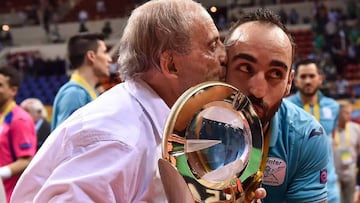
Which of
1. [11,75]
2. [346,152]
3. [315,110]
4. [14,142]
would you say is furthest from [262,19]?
[346,152]

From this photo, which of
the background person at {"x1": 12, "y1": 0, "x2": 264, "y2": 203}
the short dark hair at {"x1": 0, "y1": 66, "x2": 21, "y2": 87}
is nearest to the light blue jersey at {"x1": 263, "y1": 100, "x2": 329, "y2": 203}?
the background person at {"x1": 12, "y1": 0, "x2": 264, "y2": 203}

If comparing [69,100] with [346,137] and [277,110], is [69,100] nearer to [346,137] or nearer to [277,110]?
[277,110]

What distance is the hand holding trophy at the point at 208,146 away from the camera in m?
1.16

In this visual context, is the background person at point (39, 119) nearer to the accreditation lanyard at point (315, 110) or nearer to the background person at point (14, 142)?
the background person at point (14, 142)

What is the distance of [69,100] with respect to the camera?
134 inches

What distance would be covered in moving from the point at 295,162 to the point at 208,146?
0.69m

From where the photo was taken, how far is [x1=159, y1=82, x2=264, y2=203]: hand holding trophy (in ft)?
3.80

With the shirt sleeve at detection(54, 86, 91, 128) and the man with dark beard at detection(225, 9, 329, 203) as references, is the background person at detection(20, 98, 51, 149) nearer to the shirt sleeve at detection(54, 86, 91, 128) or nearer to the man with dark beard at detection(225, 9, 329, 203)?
the shirt sleeve at detection(54, 86, 91, 128)

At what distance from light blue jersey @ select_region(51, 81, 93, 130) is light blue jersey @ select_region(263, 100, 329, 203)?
1.73m

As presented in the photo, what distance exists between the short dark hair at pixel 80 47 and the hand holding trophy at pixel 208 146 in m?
2.62

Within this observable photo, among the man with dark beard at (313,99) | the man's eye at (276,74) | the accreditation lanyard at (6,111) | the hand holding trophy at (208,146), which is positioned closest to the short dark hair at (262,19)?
the man's eye at (276,74)

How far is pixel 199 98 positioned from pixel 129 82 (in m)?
0.25

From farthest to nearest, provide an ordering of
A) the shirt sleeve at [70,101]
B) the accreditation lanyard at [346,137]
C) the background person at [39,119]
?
1. the accreditation lanyard at [346,137]
2. the background person at [39,119]
3. the shirt sleeve at [70,101]

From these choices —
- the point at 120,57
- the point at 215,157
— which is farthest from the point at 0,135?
the point at 215,157
